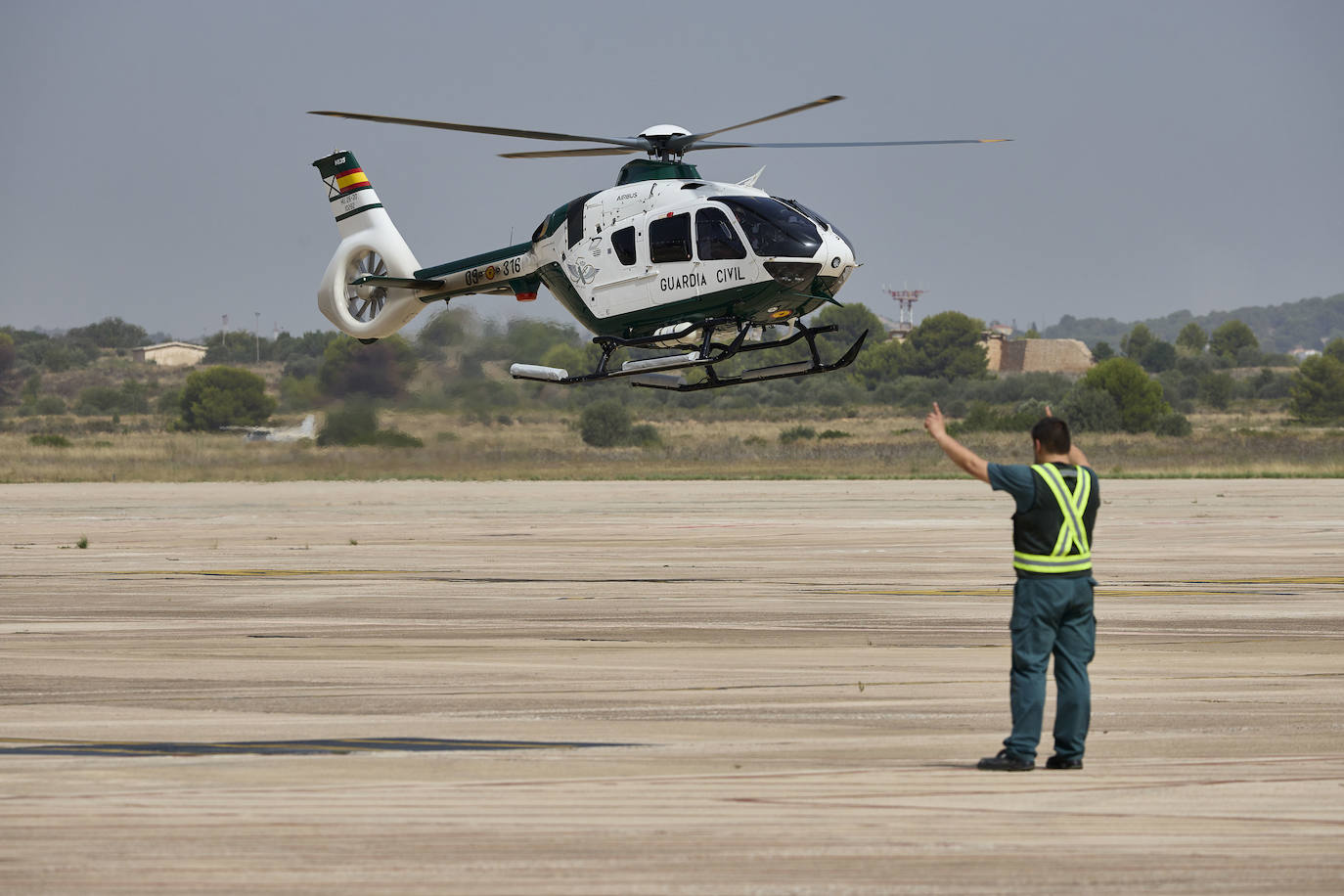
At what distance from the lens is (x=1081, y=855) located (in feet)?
20.5

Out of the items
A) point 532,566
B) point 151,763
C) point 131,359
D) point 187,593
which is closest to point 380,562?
point 532,566

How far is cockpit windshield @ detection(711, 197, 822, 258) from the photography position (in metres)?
21.9

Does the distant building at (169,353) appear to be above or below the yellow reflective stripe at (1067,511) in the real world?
above

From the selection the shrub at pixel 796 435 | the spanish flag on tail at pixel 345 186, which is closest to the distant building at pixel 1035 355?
the shrub at pixel 796 435

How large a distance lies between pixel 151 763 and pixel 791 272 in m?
15.3

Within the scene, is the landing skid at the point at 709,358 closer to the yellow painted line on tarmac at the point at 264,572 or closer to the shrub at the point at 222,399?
the yellow painted line on tarmac at the point at 264,572

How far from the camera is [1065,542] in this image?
7.84m

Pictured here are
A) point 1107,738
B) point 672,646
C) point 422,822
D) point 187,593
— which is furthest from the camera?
point 187,593

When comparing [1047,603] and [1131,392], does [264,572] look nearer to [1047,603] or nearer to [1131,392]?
[1047,603]

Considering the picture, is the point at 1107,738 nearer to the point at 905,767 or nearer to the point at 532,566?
the point at 905,767

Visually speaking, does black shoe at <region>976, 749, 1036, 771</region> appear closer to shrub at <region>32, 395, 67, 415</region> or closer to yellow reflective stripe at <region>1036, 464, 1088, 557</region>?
yellow reflective stripe at <region>1036, 464, 1088, 557</region>

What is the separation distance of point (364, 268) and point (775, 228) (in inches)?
411

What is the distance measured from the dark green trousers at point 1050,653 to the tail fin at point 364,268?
2181 centimetres

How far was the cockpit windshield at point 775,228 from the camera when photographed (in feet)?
72.0
